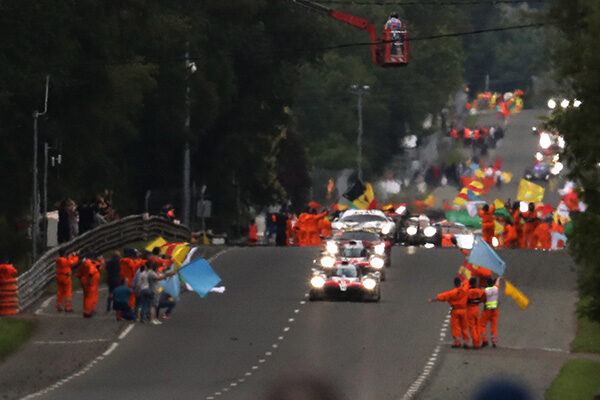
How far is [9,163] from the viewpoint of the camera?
54562mm

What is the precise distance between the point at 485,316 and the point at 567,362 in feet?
7.11

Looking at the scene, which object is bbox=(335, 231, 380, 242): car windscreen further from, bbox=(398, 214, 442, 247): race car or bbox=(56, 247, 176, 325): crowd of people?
bbox=(398, 214, 442, 247): race car

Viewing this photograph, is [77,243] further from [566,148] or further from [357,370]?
[566,148]

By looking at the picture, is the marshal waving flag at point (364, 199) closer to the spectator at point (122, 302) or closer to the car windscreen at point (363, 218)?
the car windscreen at point (363, 218)

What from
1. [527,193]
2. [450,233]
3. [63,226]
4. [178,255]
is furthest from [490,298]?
[450,233]

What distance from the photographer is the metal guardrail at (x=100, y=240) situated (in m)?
41.5

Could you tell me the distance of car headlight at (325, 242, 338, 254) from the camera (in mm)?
46066

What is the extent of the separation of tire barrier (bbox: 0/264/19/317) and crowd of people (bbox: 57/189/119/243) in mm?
7619

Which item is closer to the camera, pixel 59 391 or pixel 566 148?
pixel 566 148

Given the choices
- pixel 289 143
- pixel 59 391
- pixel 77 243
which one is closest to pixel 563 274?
pixel 77 243

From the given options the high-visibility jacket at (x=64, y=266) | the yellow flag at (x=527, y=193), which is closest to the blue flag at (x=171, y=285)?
the high-visibility jacket at (x=64, y=266)

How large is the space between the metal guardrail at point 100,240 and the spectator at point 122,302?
2.53m

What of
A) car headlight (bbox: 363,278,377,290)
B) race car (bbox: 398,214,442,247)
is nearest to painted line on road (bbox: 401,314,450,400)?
car headlight (bbox: 363,278,377,290)

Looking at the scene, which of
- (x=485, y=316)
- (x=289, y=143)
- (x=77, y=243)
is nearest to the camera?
(x=485, y=316)
